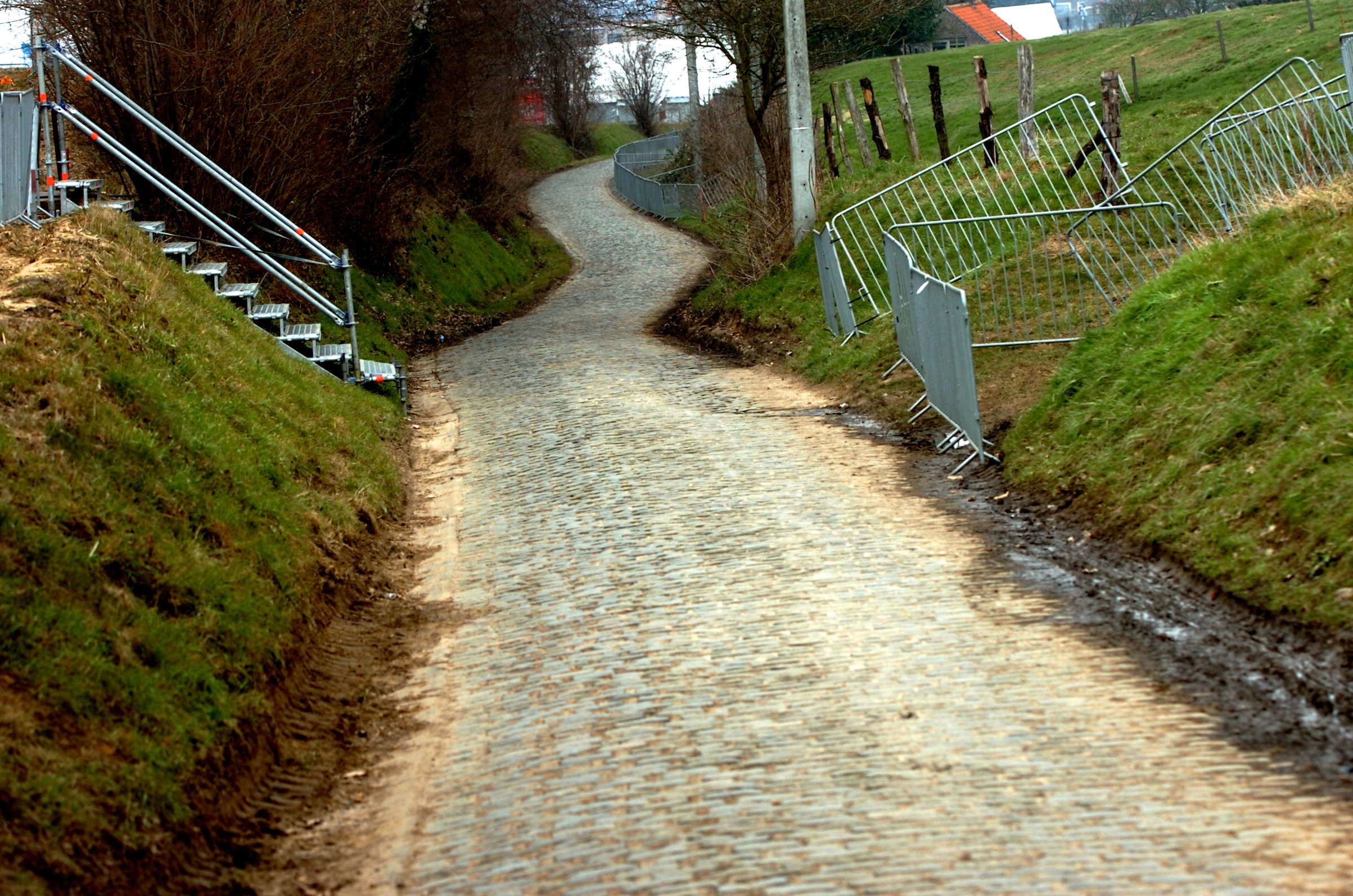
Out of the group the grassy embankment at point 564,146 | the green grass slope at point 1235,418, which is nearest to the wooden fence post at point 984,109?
the green grass slope at point 1235,418

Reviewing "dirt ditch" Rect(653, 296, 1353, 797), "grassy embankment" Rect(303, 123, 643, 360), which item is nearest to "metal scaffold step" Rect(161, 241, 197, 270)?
"grassy embankment" Rect(303, 123, 643, 360)

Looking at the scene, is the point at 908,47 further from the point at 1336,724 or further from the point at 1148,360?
the point at 1336,724

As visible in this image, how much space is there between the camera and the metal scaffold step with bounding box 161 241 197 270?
535 inches

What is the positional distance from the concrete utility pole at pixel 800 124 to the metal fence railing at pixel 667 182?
231cm

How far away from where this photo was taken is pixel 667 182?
48.8 m

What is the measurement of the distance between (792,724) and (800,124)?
622 inches

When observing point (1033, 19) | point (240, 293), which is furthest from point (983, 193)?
point (1033, 19)

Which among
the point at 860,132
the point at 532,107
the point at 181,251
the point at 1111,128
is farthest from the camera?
the point at 532,107

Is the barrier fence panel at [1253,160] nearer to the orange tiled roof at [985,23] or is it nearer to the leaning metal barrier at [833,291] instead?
the leaning metal barrier at [833,291]

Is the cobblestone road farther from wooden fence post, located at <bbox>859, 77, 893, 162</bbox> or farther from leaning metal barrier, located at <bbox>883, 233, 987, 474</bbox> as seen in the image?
wooden fence post, located at <bbox>859, 77, 893, 162</bbox>

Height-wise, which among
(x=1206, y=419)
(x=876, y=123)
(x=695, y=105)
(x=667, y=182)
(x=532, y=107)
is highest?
(x=532, y=107)

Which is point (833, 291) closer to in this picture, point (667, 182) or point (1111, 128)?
point (1111, 128)

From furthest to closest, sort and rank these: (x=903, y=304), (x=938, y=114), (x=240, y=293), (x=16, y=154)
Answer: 1. (x=938, y=114)
2. (x=240, y=293)
3. (x=903, y=304)
4. (x=16, y=154)

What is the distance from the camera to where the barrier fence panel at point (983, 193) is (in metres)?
17.3
